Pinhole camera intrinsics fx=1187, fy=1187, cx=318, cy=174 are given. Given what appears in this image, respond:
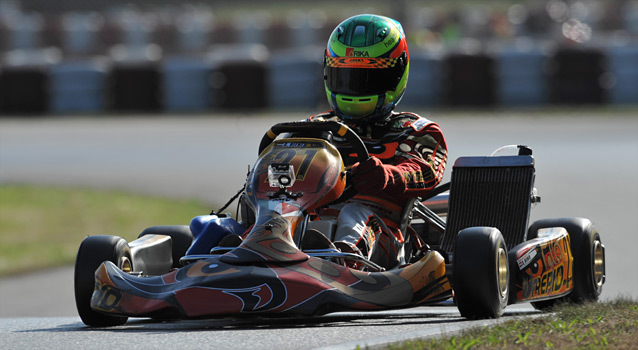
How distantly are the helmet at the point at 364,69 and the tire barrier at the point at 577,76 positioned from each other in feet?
48.6

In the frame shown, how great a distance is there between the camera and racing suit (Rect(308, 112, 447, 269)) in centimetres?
519

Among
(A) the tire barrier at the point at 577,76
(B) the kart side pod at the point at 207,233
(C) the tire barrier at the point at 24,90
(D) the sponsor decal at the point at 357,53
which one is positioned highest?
(D) the sponsor decal at the point at 357,53

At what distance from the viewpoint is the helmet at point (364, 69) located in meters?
5.82

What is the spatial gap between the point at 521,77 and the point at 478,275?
634 inches

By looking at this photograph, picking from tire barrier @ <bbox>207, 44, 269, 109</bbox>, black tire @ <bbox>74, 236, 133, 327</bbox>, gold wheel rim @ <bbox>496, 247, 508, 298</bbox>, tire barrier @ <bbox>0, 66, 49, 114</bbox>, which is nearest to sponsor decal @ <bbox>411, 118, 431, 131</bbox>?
gold wheel rim @ <bbox>496, 247, 508, 298</bbox>

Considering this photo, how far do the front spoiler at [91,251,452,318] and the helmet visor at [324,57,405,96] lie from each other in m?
1.25

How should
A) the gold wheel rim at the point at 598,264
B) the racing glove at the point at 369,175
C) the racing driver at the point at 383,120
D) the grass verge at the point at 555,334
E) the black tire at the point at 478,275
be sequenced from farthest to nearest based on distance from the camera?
1. the gold wheel rim at the point at 598,264
2. the racing driver at the point at 383,120
3. the racing glove at the point at 369,175
4. the black tire at the point at 478,275
5. the grass verge at the point at 555,334

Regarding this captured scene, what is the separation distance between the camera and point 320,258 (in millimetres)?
4801

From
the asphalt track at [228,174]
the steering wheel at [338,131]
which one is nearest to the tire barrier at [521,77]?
the asphalt track at [228,174]

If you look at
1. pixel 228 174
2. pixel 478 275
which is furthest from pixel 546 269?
pixel 228 174

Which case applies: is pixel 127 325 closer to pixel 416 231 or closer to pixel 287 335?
pixel 287 335

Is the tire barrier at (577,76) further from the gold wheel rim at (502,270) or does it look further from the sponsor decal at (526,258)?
the gold wheel rim at (502,270)

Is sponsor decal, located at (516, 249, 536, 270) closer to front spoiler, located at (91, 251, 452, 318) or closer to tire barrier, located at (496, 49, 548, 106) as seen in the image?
front spoiler, located at (91, 251, 452, 318)

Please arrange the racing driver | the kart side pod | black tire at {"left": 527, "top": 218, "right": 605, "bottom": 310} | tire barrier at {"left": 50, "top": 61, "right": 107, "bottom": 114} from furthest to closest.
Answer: tire barrier at {"left": 50, "top": 61, "right": 107, "bottom": 114}
black tire at {"left": 527, "top": 218, "right": 605, "bottom": 310}
the racing driver
the kart side pod
